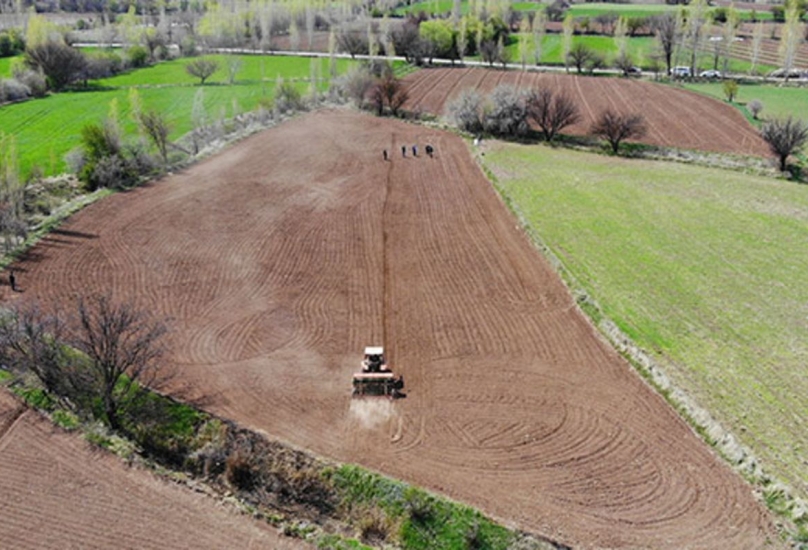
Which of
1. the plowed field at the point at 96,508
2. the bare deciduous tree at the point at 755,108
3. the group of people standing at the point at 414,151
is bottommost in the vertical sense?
the plowed field at the point at 96,508

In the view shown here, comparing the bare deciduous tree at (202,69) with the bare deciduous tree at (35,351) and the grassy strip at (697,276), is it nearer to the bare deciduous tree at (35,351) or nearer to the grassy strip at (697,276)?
the grassy strip at (697,276)

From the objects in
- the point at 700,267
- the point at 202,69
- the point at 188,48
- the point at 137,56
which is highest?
the point at 188,48

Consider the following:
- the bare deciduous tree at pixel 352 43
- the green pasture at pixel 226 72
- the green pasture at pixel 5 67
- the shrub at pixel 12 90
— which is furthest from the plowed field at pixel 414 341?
the bare deciduous tree at pixel 352 43

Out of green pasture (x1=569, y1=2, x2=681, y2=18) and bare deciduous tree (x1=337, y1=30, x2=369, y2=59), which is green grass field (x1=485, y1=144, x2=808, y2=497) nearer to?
bare deciduous tree (x1=337, y1=30, x2=369, y2=59)

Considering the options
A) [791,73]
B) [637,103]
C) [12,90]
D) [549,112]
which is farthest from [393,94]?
[791,73]

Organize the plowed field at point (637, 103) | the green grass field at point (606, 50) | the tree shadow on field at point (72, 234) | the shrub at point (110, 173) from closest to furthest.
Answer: the tree shadow on field at point (72, 234) → the shrub at point (110, 173) → the plowed field at point (637, 103) → the green grass field at point (606, 50)

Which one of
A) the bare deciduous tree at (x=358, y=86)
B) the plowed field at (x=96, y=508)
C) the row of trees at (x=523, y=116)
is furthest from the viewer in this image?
the bare deciduous tree at (x=358, y=86)

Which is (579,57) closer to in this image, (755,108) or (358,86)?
(755,108)
